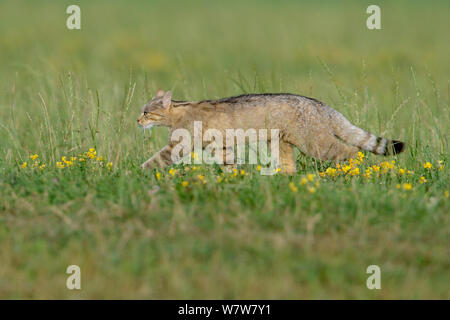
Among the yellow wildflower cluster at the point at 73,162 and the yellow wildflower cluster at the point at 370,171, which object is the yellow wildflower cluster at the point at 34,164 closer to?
the yellow wildflower cluster at the point at 73,162

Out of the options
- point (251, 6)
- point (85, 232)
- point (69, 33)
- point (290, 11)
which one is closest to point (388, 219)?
point (85, 232)

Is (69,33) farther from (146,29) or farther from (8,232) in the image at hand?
(8,232)

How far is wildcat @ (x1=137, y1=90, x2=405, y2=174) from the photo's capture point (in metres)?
7.94

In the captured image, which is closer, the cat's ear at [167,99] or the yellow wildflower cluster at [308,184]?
the yellow wildflower cluster at [308,184]

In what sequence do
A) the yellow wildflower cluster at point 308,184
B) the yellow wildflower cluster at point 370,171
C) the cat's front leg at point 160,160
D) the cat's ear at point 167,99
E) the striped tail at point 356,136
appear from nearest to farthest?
the yellow wildflower cluster at point 308,184 → the yellow wildflower cluster at point 370,171 → the cat's front leg at point 160,160 → the striped tail at point 356,136 → the cat's ear at point 167,99

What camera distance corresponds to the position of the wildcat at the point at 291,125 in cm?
794

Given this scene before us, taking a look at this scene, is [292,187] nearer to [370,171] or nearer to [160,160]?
[370,171]

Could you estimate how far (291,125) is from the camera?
7984 mm

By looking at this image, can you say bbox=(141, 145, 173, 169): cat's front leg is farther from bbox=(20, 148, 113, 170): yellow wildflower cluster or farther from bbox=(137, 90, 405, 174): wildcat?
bbox=(20, 148, 113, 170): yellow wildflower cluster

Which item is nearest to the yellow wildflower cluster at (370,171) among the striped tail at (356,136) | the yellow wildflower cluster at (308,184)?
the striped tail at (356,136)

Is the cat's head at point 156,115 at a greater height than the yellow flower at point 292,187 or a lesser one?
greater

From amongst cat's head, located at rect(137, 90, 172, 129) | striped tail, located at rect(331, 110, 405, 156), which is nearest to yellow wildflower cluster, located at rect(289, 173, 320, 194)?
striped tail, located at rect(331, 110, 405, 156)

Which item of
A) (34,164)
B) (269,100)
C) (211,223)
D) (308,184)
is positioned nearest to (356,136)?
(269,100)
